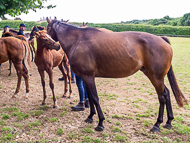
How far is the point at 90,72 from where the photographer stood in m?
3.54

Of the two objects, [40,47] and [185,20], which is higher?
[185,20]

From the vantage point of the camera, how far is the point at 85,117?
4.23 m

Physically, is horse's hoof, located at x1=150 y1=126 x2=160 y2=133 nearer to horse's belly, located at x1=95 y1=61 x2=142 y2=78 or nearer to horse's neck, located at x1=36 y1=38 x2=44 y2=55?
horse's belly, located at x1=95 y1=61 x2=142 y2=78

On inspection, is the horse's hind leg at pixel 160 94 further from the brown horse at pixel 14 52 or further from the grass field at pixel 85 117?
the brown horse at pixel 14 52

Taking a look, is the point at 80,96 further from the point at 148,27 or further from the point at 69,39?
the point at 148,27

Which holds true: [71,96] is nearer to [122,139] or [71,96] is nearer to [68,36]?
[68,36]

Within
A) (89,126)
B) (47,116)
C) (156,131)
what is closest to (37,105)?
(47,116)

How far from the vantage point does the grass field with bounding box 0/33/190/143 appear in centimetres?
334

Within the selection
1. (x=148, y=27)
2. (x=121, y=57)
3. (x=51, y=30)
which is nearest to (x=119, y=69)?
(x=121, y=57)

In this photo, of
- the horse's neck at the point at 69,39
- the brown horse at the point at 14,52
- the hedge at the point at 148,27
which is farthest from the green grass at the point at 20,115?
the hedge at the point at 148,27

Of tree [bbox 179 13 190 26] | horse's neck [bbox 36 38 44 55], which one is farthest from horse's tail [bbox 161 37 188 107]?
tree [bbox 179 13 190 26]

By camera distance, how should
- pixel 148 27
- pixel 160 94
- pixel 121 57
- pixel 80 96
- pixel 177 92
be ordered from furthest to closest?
pixel 148 27
pixel 80 96
pixel 177 92
pixel 160 94
pixel 121 57

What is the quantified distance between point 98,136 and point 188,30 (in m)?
41.8

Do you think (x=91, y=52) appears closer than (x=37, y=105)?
Yes
